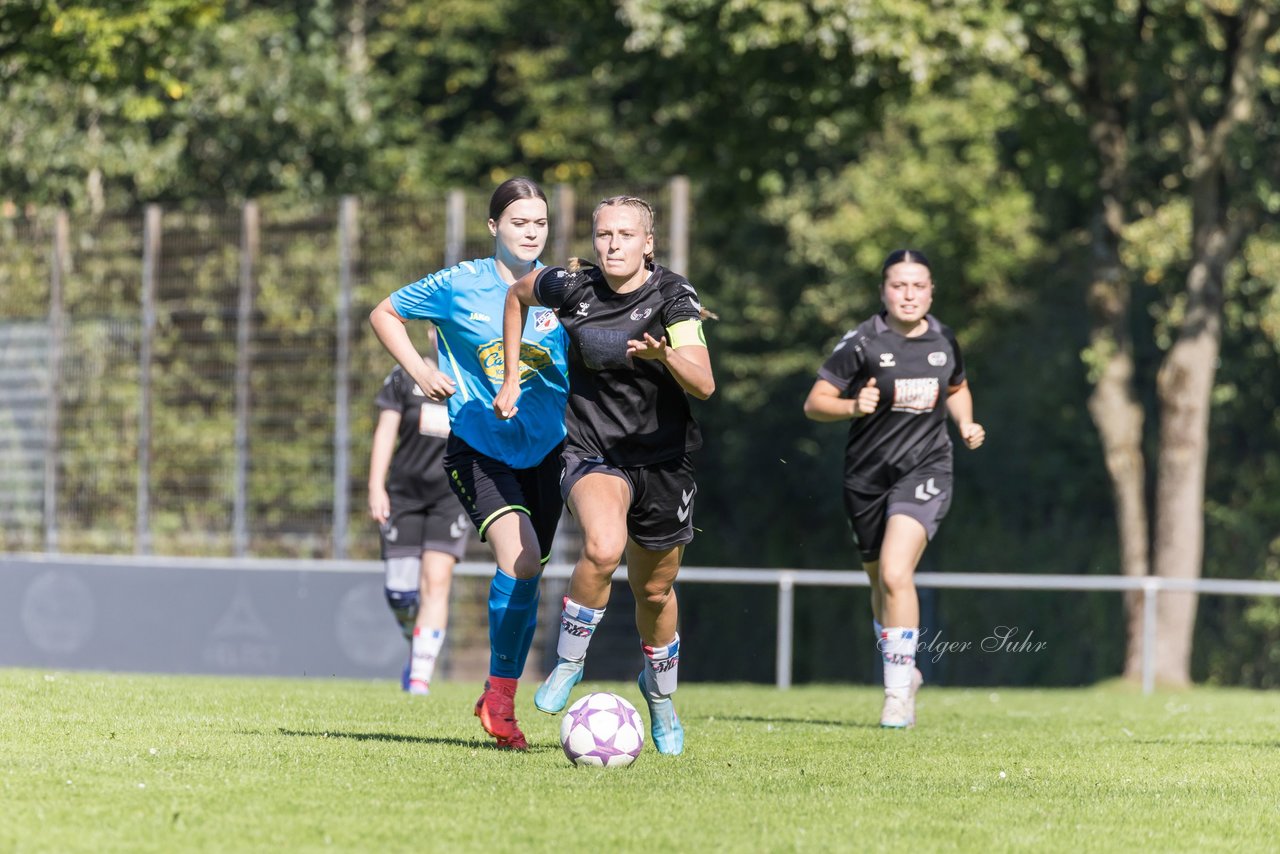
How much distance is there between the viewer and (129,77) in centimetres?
1616

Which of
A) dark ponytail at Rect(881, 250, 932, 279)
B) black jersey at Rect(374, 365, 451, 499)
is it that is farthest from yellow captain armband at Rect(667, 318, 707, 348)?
black jersey at Rect(374, 365, 451, 499)

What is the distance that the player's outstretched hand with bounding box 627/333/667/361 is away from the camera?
6.96 m

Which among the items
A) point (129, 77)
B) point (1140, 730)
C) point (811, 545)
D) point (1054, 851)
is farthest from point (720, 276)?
point (1054, 851)

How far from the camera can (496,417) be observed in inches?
309

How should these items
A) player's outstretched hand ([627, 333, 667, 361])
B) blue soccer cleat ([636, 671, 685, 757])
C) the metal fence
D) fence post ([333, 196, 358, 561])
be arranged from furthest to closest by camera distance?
1. the metal fence
2. fence post ([333, 196, 358, 561])
3. blue soccer cleat ([636, 671, 685, 757])
4. player's outstretched hand ([627, 333, 667, 361])

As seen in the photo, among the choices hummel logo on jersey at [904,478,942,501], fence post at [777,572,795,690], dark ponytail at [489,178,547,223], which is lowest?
fence post at [777,572,795,690]

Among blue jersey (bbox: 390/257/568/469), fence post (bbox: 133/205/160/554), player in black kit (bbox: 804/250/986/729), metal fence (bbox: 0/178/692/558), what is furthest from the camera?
fence post (bbox: 133/205/160/554)

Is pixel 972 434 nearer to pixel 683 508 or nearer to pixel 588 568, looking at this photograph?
pixel 683 508

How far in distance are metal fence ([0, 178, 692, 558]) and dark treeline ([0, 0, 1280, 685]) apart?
6.69 ft

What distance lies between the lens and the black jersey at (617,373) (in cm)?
740

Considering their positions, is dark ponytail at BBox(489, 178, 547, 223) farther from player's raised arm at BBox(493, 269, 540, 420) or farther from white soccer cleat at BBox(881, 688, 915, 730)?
white soccer cleat at BBox(881, 688, 915, 730)

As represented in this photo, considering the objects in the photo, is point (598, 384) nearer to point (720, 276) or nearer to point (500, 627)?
point (500, 627)

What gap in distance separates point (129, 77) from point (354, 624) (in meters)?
5.38

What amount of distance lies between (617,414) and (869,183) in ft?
78.4
